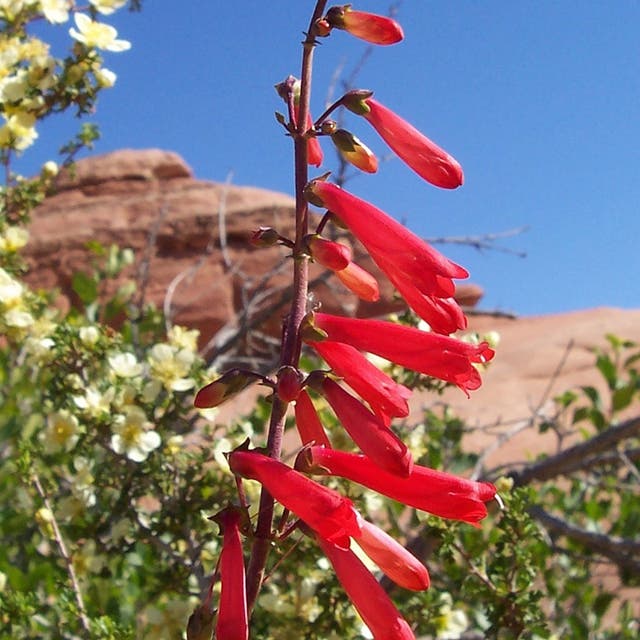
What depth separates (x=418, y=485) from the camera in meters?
1.14

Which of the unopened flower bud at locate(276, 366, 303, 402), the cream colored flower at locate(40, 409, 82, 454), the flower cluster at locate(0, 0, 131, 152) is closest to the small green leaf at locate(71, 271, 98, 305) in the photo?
the flower cluster at locate(0, 0, 131, 152)

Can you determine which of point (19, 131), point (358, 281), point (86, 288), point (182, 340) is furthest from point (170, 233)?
point (358, 281)

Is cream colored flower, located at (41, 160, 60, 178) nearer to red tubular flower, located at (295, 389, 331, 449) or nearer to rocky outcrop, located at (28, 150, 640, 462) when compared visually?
red tubular flower, located at (295, 389, 331, 449)

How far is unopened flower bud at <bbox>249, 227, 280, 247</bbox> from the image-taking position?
1.26m

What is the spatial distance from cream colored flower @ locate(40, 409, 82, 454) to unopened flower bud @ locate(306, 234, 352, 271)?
118cm

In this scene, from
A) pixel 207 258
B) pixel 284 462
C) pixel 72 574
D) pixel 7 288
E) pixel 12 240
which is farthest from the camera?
pixel 207 258

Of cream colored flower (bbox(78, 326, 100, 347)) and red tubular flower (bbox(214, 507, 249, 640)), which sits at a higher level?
cream colored flower (bbox(78, 326, 100, 347))

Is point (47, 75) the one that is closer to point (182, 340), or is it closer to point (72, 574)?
point (182, 340)

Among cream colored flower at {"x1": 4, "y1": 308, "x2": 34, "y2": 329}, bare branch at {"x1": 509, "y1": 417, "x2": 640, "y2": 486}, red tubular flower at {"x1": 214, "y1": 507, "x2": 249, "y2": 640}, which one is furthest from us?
bare branch at {"x1": 509, "y1": 417, "x2": 640, "y2": 486}

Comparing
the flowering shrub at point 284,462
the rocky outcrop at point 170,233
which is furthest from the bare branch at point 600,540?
the rocky outcrop at point 170,233

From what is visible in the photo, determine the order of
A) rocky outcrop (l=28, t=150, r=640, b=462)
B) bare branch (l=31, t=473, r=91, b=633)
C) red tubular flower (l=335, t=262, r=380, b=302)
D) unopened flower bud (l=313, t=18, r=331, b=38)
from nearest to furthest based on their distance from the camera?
1. unopened flower bud (l=313, t=18, r=331, b=38)
2. red tubular flower (l=335, t=262, r=380, b=302)
3. bare branch (l=31, t=473, r=91, b=633)
4. rocky outcrop (l=28, t=150, r=640, b=462)

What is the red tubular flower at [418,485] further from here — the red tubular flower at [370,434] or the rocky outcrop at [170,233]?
the rocky outcrop at [170,233]

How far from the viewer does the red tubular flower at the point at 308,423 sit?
49.2 inches

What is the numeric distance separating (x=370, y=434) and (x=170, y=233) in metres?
13.1
